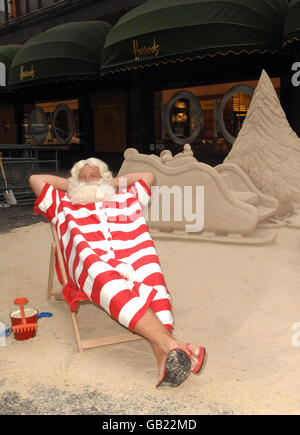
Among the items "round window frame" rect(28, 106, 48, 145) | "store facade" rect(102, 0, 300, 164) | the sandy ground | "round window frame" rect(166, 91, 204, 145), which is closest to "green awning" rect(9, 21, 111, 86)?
"store facade" rect(102, 0, 300, 164)

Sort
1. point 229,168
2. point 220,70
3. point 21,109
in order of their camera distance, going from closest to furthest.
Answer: point 229,168 → point 220,70 → point 21,109

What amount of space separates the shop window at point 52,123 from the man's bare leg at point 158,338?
39.1ft

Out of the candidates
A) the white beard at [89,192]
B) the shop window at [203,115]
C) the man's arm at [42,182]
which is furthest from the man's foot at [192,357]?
the shop window at [203,115]

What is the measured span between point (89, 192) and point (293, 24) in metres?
5.22

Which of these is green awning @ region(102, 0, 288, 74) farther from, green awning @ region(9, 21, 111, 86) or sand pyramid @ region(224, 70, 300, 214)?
green awning @ region(9, 21, 111, 86)

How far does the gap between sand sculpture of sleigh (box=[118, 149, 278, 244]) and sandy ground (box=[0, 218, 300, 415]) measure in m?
0.67

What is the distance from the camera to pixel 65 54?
10.4 m

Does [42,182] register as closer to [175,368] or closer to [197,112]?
[175,368]

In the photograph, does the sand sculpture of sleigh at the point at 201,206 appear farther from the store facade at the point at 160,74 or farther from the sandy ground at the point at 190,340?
the store facade at the point at 160,74

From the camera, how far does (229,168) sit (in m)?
6.59

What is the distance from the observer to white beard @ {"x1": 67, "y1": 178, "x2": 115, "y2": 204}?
3.35 metres

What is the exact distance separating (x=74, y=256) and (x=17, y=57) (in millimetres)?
10050
